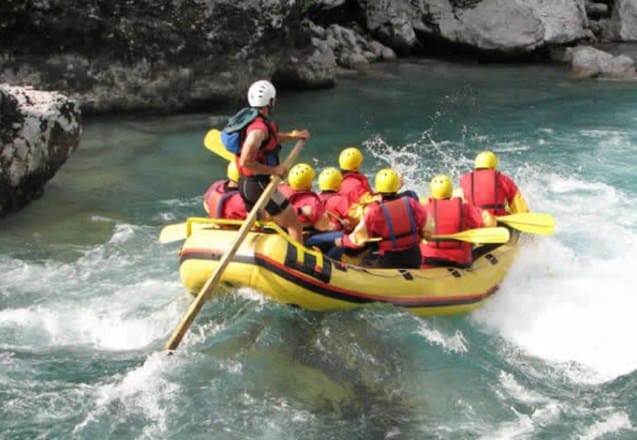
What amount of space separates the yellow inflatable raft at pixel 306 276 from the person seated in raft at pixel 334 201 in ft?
2.40

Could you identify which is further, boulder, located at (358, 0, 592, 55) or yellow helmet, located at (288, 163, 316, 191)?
boulder, located at (358, 0, 592, 55)

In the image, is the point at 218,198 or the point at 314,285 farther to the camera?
the point at 218,198

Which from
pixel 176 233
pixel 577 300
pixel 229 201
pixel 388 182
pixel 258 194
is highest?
pixel 388 182

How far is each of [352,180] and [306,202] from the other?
34.2 inches

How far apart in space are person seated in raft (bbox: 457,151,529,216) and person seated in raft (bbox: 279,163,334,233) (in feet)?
6.12

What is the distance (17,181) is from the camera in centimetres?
1010

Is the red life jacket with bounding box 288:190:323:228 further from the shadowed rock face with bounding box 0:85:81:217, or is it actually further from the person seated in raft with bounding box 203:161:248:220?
the shadowed rock face with bounding box 0:85:81:217

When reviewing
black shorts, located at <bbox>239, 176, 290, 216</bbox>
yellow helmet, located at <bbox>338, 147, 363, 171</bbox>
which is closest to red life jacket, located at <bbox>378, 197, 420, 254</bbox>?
black shorts, located at <bbox>239, 176, 290, 216</bbox>

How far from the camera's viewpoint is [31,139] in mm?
10102

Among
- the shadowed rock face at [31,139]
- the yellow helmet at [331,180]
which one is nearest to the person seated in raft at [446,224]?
the yellow helmet at [331,180]

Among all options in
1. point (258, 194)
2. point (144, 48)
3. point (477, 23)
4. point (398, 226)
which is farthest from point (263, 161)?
point (477, 23)

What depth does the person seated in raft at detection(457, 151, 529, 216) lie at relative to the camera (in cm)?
866

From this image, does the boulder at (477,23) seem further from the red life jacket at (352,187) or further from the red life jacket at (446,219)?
the red life jacket at (446,219)

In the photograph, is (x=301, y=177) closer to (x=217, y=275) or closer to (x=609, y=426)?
(x=217, y=275)
